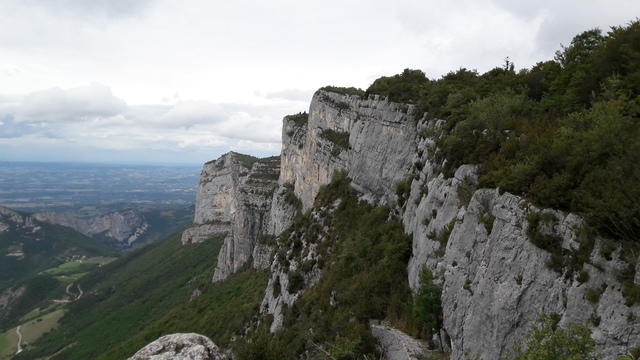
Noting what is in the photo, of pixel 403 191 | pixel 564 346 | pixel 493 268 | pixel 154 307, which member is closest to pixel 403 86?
pixel 403 191

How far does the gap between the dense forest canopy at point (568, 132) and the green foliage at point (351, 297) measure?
660cm

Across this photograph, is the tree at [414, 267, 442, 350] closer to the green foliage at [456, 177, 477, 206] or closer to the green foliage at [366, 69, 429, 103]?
the green foliage at [456, 177, 477, 206]

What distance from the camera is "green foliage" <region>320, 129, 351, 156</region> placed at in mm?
45094


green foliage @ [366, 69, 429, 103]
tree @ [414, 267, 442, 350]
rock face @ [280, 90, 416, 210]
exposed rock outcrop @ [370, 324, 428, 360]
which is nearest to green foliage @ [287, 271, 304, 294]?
rock face @ [280, 90, 416, 210]

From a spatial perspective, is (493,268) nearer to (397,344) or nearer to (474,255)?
(474,255)

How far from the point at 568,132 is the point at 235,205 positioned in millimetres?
80788

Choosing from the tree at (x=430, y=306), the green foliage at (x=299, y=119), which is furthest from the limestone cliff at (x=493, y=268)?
the green foliage at (x=299, y=119)

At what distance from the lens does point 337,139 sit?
157 ft

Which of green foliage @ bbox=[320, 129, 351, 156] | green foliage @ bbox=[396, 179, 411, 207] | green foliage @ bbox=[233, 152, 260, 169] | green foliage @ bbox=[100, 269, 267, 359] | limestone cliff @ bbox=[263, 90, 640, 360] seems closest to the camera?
limestone cliff @ bbox=[263, 90, 640, 360]

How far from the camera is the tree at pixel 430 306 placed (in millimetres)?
14859

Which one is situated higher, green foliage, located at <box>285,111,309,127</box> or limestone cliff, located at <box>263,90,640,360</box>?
green foliage, located at <box>285,111,309,127</box>

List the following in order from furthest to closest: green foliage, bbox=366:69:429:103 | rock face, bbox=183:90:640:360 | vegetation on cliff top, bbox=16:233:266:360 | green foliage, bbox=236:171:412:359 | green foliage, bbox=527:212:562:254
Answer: vegetation on cliff top, bbox=16:233:266:360 → green foliage, bbox=366:69:429:103 → green foliage, bbox=236:171:412:359 → green foliage, bbox=527:212:562:254 → rock face, bbox=183:90:640:360

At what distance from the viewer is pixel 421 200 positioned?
2138cm

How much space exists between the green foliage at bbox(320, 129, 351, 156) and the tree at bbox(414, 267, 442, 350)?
94.4ft
